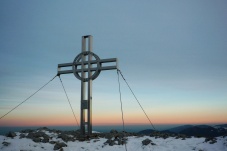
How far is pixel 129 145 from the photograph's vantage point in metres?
13.5

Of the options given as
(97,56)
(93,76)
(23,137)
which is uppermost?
(97,56)

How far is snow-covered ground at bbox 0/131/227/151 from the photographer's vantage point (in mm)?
12258

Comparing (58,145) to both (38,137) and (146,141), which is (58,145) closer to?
(38,137)

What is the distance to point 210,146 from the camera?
12227 millimetres

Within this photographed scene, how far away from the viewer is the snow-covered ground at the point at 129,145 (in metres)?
12.3

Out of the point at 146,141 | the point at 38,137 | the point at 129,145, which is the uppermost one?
the point at 38,137

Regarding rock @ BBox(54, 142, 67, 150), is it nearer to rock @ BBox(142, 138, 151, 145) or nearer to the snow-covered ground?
the snow-covered ground

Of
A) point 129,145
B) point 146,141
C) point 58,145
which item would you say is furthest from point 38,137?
point 146,141

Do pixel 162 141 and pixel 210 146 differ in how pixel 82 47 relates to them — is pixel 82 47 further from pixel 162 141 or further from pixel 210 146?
pixel 210 146

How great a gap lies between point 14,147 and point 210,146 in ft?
36.7

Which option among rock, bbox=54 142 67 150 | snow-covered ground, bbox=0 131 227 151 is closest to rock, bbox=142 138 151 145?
snow-covered ground, bbox=0 131 227 151

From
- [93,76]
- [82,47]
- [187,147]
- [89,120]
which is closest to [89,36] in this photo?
[82,47]

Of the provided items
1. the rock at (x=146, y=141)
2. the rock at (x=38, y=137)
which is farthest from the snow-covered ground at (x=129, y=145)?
the rock at (x=38, y=137)

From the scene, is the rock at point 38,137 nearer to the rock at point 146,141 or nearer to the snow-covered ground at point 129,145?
the snow-covered ground at point 129,145
